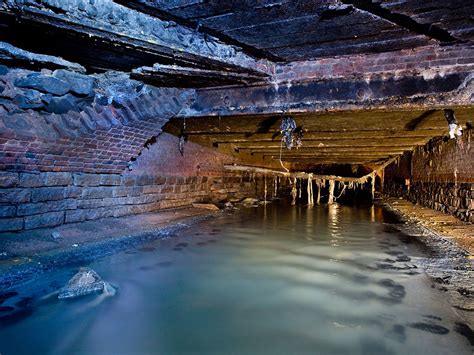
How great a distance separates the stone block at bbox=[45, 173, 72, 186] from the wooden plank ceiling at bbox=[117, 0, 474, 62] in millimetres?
3578

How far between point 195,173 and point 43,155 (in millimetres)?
5450

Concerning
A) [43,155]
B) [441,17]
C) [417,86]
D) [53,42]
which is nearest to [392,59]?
[417,86]

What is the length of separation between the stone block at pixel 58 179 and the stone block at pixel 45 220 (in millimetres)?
557

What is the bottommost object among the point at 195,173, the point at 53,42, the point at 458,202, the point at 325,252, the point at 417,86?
the point at 325,252

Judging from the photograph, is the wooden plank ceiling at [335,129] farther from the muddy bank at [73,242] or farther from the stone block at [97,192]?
the muddy bank at [73,242]

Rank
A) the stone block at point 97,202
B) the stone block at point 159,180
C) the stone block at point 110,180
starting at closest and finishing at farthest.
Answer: the stone block at point 97,202 → the stone block at point 110,180 → the stone block at point 159,180

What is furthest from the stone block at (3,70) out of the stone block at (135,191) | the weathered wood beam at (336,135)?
the weathered wood beam at (336,135)

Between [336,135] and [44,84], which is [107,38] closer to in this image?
[44,84]

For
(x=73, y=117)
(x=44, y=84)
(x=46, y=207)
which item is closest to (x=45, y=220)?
(x=46, y=207)

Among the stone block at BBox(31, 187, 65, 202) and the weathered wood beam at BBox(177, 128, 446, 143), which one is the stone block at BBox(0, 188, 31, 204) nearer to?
the stone block at BBox(31, 187, 65, 202)

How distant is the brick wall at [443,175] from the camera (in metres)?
7.14

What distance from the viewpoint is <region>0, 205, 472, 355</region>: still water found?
2795 millimetres

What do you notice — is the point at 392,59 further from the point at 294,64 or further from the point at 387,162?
the point at 387,162

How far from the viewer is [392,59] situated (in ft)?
15.4
